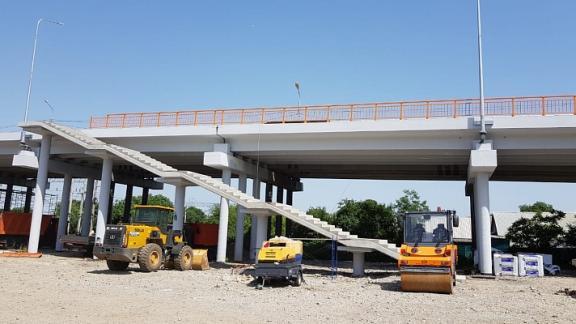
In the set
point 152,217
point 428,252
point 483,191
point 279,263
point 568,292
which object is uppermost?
point 483,191

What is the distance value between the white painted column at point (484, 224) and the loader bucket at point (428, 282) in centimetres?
988

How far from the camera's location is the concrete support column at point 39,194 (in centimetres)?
3203

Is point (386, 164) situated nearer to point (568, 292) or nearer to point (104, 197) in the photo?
point (568, 292)

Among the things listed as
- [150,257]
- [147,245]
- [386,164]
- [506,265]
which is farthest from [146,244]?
[386,164]

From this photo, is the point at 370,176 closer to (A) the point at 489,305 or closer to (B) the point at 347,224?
(B) the point at 347,224

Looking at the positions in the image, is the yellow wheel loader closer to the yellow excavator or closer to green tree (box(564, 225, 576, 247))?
the yellow excavator

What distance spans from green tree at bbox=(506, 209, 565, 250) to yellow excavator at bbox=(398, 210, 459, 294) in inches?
1013

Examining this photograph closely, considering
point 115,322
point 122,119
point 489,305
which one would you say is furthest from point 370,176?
point 115,322

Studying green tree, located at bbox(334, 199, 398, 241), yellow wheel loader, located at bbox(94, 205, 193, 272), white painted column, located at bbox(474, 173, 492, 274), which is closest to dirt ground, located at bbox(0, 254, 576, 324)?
yellow wheel loader, located at bbox(94, 205, 193, 272)

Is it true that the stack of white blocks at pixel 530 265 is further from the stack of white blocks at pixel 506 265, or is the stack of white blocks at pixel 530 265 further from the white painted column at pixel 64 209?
the white painted column at pixel 64 209

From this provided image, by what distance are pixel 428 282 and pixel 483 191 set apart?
455 inches

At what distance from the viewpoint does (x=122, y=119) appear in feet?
105

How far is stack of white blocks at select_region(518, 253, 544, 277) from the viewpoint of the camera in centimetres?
2491

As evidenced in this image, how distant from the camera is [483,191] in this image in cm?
2562
